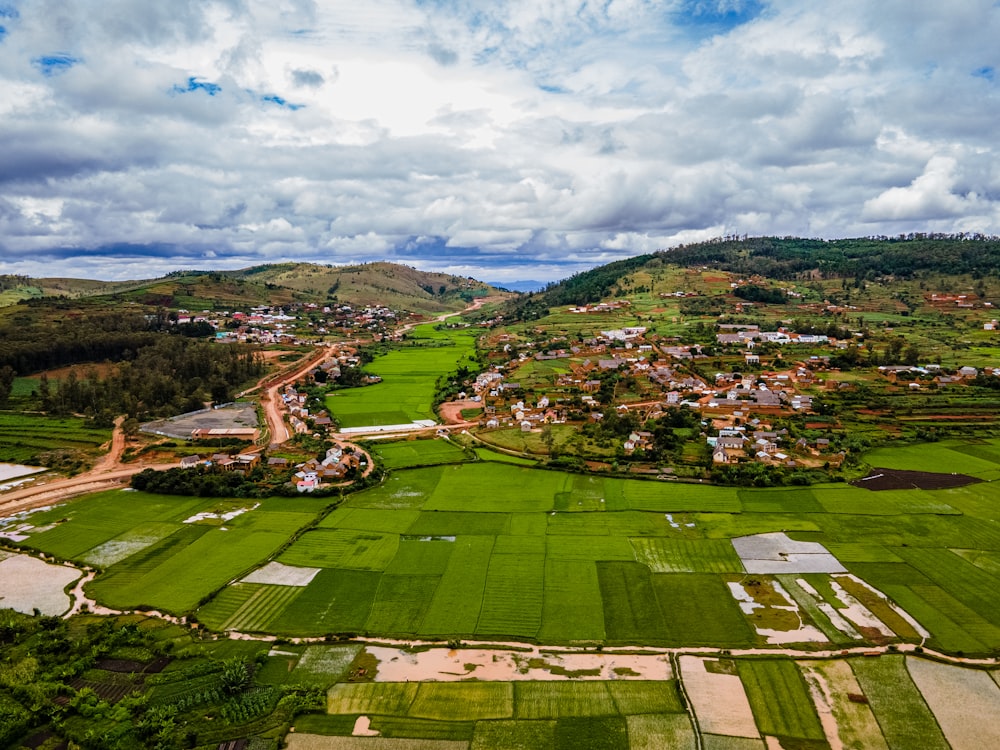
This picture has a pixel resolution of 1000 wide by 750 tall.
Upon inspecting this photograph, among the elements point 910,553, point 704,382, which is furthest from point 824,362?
point 910,553

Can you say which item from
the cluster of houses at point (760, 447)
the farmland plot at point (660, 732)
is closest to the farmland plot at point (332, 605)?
the farmland plot at point (660, 732)

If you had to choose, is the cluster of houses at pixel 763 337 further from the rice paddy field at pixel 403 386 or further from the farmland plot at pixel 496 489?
the farmland plot at pixel 496 489

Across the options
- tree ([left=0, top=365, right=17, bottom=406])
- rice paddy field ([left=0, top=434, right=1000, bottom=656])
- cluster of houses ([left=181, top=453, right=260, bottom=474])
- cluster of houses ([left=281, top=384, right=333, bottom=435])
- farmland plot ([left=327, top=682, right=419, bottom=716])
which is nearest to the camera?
farmland plot ([left=327, top=682, right=419, bottom=716])

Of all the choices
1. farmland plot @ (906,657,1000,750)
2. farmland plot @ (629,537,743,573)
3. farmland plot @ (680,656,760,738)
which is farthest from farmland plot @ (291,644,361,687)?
farmland plot @ (906,657,1000,750)

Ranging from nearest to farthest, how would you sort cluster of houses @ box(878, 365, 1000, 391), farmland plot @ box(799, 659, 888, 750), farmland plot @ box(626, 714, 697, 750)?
1. farmland plot @ box(626, 714, 697, 750)
2. farmland plot @ box(799, 659, 888, 750)
3. cluster of houses @ box(878, 365, 1000, 391)

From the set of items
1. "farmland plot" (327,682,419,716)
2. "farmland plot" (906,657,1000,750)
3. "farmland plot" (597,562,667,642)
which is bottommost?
"farmland plot" (327,682,419,716)

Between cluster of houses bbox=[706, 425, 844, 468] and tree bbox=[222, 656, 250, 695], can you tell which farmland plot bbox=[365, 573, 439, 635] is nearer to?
tree bbox=[222, 656, 250, 695]

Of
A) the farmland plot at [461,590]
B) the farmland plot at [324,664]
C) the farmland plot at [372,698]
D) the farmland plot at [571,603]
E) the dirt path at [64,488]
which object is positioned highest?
the farmland plot at [571,603]

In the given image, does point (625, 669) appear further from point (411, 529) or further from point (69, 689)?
point (69, 689)
